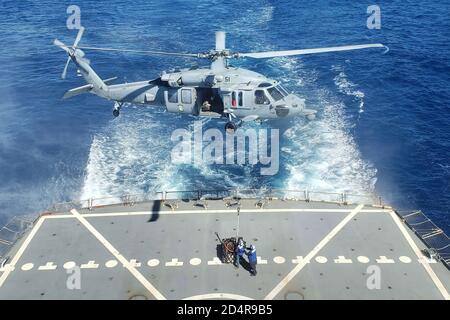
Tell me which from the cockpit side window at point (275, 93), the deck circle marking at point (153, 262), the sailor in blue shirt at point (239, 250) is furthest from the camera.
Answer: the cockpit side window at point (275, 93)

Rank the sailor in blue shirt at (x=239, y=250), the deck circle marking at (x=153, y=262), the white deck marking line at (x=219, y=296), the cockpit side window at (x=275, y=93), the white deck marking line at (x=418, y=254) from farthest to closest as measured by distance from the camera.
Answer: the cockpit side window at (x=275, y=93) → the deck circle marking at (x=153, y=262) → the sailor in blue shirt at (x=239, y=250) → the white deck marking line at (x=418, y=254) → the white deck marking line at (x=219, y=296)

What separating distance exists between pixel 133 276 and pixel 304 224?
1099cm

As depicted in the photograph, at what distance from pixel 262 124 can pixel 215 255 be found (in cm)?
2499

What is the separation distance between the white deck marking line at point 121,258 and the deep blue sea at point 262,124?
38.0 feet

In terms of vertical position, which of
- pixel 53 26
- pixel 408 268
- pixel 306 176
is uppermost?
pixel 53 26

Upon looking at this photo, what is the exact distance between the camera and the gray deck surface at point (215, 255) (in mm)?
23656

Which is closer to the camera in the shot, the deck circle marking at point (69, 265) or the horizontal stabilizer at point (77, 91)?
the deck circle marking at point (69, 265)

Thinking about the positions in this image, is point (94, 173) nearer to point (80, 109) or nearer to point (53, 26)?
point (80, 109)

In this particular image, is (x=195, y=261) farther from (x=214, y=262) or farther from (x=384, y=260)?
(x=384, y=260)

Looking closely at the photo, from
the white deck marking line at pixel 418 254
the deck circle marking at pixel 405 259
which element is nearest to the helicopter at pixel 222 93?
the white deck marking line at pixel 418 254

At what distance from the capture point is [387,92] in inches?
2184

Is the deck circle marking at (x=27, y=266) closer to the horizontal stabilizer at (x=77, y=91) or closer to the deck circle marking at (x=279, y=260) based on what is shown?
the horizontal stabilizer at (x=77, y=91)

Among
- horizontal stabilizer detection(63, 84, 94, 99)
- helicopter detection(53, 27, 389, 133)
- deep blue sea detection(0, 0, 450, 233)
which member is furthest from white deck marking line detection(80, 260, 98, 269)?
deep blue sea detection(0, 0, 450, 233)
